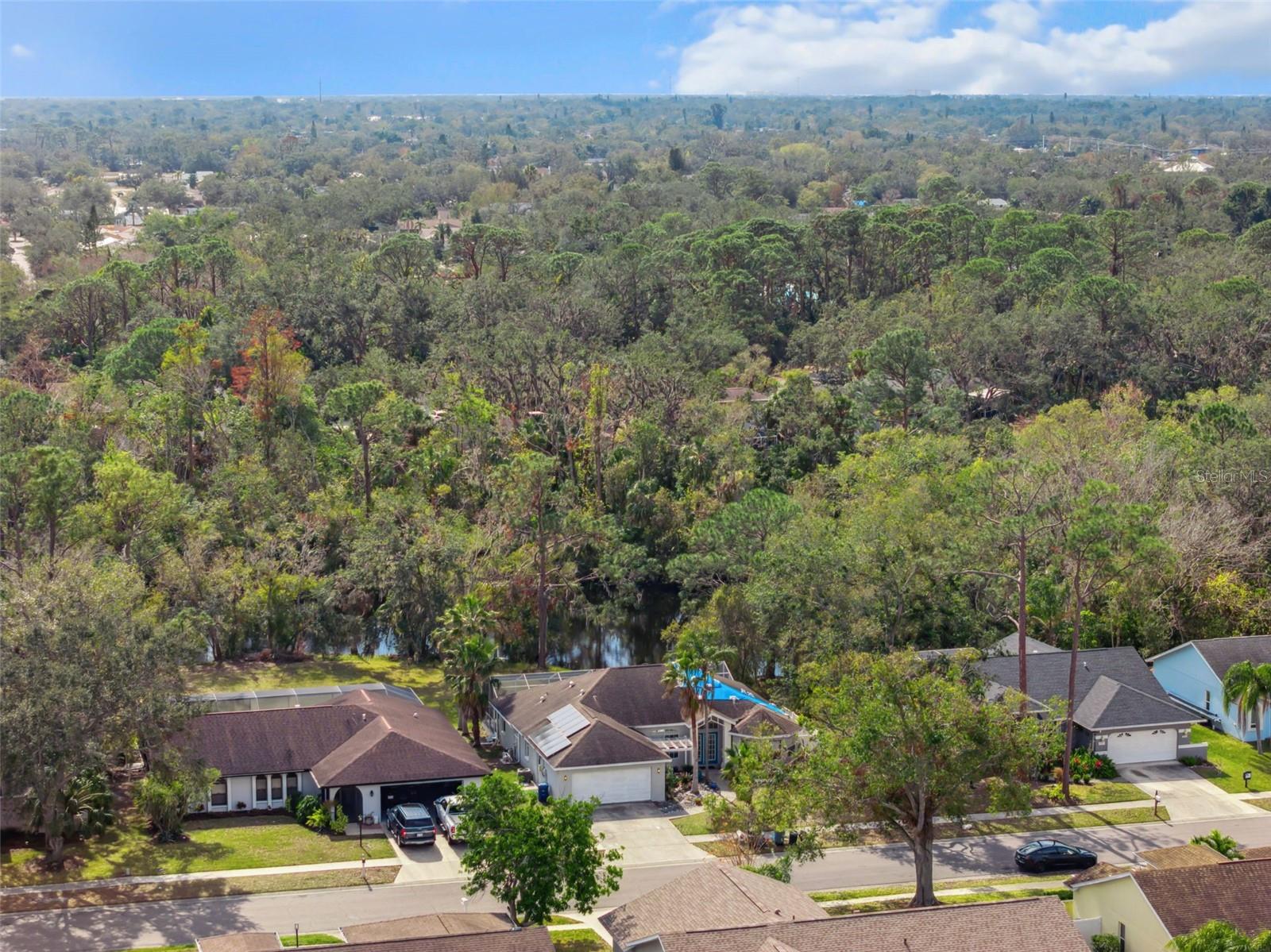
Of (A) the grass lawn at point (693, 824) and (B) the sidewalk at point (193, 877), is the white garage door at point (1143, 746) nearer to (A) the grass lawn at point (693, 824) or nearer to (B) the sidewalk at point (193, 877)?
(A) the grass lawn at point (693, 824)

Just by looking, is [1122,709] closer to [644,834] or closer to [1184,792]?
[1184,792]

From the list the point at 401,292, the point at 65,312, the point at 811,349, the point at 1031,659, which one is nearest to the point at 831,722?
the point at 1031,659

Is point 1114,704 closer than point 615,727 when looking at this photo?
No

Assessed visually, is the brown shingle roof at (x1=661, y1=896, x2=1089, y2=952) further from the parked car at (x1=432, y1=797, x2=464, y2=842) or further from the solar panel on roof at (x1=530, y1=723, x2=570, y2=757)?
the solar panel on roof at (x1=530, y1=723, x2=570, y2=757)

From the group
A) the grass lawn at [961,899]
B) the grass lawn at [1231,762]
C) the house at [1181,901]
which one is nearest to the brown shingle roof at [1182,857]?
the house at [1181,901]

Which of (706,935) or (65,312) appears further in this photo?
(65,312)

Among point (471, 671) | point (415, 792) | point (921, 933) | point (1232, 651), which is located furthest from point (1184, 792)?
point (415, 792)

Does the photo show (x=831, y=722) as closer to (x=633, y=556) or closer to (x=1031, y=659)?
(x=1031, y=659)
